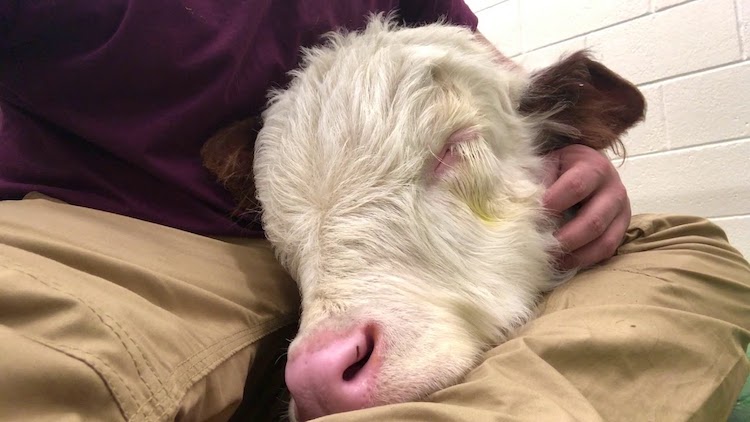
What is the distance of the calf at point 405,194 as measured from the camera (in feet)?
2.88

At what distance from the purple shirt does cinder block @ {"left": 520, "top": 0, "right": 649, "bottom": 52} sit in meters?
2.11

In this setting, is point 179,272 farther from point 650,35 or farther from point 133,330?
point 650,35

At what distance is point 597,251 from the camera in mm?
1237

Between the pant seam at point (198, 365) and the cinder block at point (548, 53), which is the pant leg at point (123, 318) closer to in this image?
the pant seam at point (198, 365)

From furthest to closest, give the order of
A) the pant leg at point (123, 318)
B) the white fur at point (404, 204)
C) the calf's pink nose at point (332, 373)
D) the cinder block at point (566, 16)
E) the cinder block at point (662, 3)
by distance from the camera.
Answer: the cinder block at point (566, 16), the cinder block at point (662, 3), the white fur at point (404, 204), the calf's pink nose at point (332, 373), the pant leg at point (123, 318)

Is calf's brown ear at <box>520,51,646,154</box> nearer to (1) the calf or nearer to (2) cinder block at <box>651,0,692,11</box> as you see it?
(1) the calf

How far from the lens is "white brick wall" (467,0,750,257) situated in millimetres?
2432

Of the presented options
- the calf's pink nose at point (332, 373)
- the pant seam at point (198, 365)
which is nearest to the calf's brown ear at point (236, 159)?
the pant seam at point (198, 365)

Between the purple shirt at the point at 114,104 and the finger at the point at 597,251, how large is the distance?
2.19 feet

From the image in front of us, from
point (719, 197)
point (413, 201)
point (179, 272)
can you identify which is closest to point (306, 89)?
point (413, 201)

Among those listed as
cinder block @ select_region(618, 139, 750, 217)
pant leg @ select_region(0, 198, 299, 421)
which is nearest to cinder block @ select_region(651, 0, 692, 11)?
cinder block @ select_region(618, 139, 750, 217)

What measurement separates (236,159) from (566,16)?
7.26 ft

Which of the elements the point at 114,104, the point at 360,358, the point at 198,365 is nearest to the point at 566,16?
the point at 114,104

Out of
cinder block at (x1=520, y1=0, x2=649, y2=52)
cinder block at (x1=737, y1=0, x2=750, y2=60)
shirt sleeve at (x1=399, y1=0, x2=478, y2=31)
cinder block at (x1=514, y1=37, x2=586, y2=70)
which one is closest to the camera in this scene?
shirt sleeve at (x1=399, y1=0, x2=478, y2=31)
